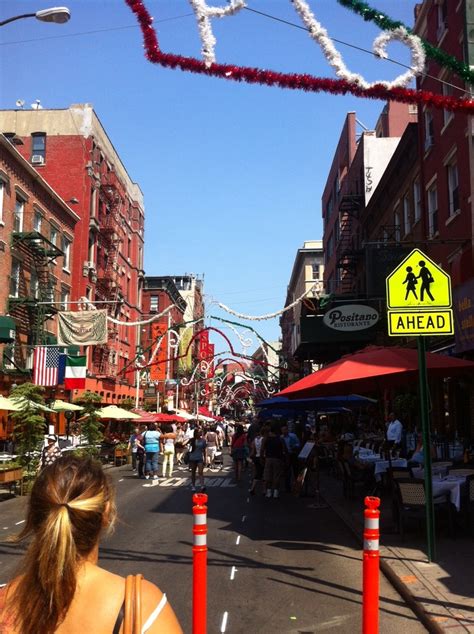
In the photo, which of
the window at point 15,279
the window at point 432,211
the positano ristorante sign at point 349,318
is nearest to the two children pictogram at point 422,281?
the positano ristorante sign at point 349,318

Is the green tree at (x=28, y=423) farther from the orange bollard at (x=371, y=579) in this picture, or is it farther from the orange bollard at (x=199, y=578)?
the orange bollard at (x=371, y=579)

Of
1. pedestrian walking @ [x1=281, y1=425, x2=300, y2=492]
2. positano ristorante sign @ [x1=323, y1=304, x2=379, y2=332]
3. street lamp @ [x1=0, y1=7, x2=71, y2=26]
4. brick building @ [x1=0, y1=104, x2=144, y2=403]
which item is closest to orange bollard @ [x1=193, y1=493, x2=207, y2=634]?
street lamp @ [x1=0, y1=7, x2=71, y2=26]

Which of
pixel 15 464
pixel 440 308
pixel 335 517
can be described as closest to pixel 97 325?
pixel 15 464

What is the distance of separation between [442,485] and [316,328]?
53.3 ft

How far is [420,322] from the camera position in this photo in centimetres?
872

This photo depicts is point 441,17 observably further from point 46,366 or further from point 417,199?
point 46,366

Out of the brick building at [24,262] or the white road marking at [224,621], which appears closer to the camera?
the white road marking at [224,621]

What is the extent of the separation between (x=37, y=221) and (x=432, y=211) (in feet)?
70.6

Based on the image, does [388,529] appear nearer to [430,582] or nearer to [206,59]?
[430,582]

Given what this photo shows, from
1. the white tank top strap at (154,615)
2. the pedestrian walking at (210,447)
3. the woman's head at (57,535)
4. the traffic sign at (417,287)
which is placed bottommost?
the pedestrian walking at (210,447)

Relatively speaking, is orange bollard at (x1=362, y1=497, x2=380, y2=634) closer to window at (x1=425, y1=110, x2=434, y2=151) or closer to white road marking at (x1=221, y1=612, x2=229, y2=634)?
white road marking at (x1=221, y1=612, x2=229, y2=634)

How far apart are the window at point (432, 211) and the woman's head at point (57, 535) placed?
2313cm

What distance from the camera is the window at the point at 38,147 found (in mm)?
46281

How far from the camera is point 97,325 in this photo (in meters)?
25.3
